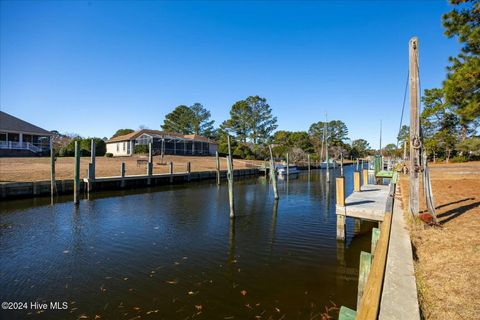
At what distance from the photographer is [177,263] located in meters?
7.67

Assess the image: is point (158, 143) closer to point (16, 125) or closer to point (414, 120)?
point (16, 125)

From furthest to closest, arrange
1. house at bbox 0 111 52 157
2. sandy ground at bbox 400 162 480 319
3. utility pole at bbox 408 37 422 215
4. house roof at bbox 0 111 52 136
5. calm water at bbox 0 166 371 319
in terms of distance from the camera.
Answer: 1. house roof at bbox 0 111 52 136
2. house at bbox 0 111 52 157
3. utility pole at bbox 408 37 422 215
4. calm water at bbox 0 166 371 319
5. sandy ground at bbox 400 162 480 319

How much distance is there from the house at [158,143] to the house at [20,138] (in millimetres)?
11852

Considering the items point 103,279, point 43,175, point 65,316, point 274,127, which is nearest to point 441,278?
point 65,316

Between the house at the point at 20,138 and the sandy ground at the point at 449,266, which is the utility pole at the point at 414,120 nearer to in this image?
the sandy ground at the point at 449,266

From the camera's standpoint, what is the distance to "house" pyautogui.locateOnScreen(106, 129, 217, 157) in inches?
1915

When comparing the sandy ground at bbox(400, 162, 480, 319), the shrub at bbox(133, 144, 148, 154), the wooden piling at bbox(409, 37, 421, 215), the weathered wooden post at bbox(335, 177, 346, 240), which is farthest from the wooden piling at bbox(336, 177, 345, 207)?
the shrub at bbox(133, 144, 148, 154)

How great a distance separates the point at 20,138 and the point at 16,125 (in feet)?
7.73

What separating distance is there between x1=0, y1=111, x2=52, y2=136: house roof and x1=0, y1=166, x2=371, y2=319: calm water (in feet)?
97.5

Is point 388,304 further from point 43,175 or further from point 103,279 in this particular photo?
point 43,175

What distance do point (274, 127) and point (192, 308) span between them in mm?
70581

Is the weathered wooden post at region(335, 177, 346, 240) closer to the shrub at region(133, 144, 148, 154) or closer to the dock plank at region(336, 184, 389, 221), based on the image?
the dock plank at region(336, 184, 389, 221)

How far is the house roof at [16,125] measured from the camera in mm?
36125

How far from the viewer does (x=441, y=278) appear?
3.80 metres
